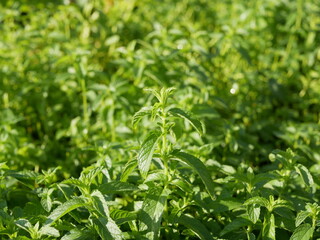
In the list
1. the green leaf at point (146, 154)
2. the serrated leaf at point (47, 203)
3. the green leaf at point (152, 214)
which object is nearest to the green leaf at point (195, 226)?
the green leaf at point (152, 214)

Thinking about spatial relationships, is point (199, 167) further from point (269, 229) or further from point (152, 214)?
point (269, 229)

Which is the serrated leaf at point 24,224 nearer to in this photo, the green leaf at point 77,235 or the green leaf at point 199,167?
the green leaf at point 77,235

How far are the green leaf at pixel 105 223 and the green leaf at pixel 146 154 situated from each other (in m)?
0.18

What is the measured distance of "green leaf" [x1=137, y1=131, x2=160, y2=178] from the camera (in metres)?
1.62

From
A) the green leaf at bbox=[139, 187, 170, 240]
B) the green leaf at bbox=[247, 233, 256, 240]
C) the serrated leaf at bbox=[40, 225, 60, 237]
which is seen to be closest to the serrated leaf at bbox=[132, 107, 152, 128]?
the green leaf at bbox=[139, 187, 170, 240]

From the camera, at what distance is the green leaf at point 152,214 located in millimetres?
1637

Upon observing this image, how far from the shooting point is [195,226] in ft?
5.74

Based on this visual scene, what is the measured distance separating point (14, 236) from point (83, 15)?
2.48 meters

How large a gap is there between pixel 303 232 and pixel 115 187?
2.37 feet

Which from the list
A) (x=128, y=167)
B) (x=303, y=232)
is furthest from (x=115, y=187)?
(x=303, y=232)

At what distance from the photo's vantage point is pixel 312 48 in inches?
141

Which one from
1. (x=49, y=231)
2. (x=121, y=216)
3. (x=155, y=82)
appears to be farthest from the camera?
(x=155, y=82)

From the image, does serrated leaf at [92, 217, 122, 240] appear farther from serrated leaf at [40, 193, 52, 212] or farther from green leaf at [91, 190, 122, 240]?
serrated leaf at [40, 193, 52, 212]

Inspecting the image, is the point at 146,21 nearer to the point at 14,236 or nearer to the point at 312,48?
the point at 312,48
